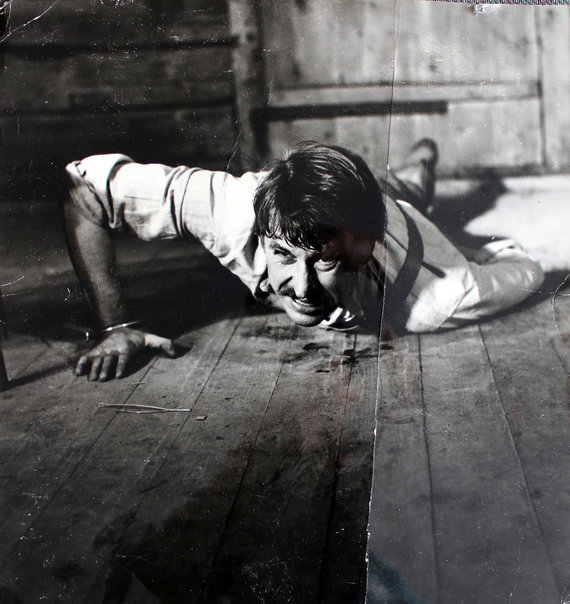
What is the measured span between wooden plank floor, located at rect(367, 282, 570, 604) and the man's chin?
16cm

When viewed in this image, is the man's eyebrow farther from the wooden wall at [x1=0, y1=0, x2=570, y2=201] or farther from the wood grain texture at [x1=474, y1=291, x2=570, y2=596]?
the wood grain texture at [x1=474, y1=291, x2=570, y2=596]

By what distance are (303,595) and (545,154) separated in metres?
1.04

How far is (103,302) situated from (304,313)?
43cm

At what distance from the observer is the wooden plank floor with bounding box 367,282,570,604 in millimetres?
1205

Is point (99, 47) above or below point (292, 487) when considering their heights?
above

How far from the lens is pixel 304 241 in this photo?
1.23m

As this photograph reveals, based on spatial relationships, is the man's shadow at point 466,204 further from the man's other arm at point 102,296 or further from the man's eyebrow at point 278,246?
the man's other arm at point 102,296

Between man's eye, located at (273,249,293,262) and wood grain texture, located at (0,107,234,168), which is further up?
wood grain texture, located at (0,107,234,168)

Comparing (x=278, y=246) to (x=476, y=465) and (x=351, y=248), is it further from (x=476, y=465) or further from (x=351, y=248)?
(x=476, y=465)

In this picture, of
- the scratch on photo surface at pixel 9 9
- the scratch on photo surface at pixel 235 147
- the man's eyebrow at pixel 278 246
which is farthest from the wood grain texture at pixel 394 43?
the scratch on photo surface at pixel 9 9

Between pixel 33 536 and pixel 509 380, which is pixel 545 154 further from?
pixel 33 536

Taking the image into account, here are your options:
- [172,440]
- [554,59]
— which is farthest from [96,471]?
[554,59]

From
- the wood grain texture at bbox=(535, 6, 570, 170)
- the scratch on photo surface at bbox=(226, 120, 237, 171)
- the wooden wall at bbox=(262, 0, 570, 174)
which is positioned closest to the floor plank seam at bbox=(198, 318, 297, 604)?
the scratch on photo surface at bbox=(226, 120, 237, 171)

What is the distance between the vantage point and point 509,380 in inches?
51.1
